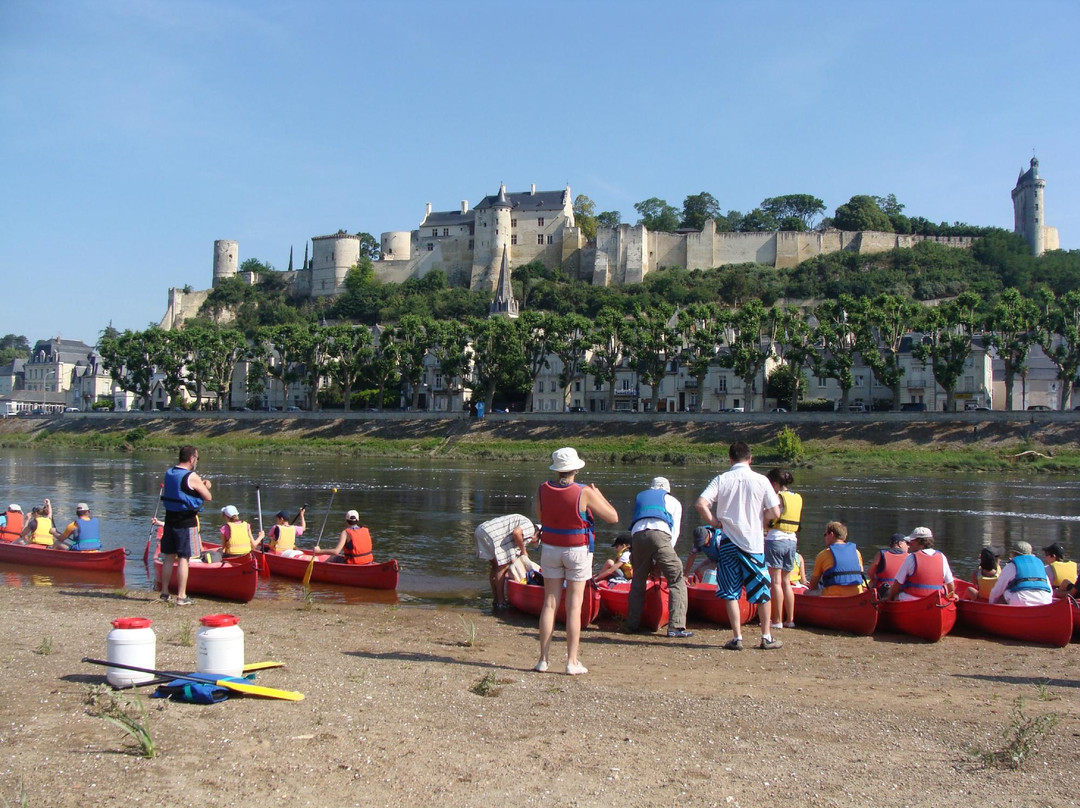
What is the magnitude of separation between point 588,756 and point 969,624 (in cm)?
708

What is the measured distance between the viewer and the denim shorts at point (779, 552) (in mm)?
9844

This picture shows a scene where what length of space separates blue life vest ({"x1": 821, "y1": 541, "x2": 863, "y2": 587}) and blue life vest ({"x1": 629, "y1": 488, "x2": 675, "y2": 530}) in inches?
88.9

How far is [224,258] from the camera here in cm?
13650

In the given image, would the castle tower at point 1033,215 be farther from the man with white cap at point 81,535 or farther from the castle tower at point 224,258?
the man with white cap at point 81,535

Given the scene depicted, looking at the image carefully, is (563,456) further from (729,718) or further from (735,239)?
(735,239)

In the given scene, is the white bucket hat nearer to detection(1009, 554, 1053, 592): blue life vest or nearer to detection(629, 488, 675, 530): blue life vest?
detection(629, 488, 675, 530): blue life vest

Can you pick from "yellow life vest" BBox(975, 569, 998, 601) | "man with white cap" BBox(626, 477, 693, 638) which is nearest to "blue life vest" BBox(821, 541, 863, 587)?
"man with white cap" BBox(626, 477, 693, 638)

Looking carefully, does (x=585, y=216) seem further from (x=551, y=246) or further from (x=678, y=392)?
(x=678, y=392)

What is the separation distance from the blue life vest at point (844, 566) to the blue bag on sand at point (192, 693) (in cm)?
689

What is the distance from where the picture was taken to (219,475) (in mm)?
40438

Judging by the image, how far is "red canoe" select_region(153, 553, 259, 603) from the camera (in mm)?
12719

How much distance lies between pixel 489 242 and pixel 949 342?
69577 mm

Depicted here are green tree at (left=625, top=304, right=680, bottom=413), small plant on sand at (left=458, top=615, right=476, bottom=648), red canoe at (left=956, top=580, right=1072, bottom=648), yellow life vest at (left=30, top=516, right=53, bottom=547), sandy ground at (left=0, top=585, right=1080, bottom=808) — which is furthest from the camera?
green tree at (left=625, top=304, right=680, bottom=413)

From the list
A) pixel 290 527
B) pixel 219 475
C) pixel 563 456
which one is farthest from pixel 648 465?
pixel 563 456
